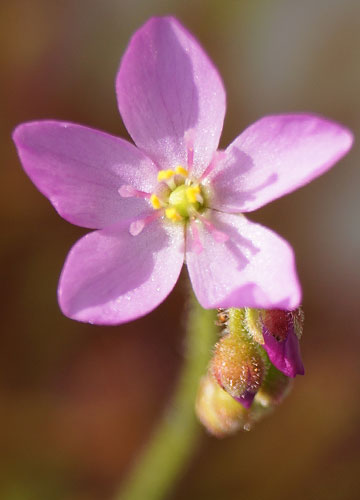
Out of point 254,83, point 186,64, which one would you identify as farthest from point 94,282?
point 254,83

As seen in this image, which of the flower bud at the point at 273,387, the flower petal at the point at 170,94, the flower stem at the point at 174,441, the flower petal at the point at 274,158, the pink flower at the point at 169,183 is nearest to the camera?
the flower petal at the point at 274,158

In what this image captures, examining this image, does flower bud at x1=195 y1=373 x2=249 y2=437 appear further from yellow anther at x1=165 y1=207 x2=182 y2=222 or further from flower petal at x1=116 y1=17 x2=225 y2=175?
flower petal at x1=116 y1=17 x2=225 y2=175

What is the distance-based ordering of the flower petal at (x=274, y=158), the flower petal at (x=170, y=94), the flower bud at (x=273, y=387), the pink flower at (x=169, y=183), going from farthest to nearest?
the flower bud at (x=273, y=387), the flower petal at (x=170, y=94), the pink flower at (x=169, y=183), the flower petal at (x=274, y=158)

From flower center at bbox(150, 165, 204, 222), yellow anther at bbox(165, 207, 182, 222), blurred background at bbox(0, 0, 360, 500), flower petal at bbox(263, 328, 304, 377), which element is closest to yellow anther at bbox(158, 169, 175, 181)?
flower center at bbox(150, 165, 204, 222)

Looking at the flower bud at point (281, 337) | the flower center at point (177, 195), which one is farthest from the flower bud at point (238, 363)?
the flower center at point (177, 195)

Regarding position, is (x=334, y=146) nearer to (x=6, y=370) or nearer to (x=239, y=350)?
(x=239, y=350)

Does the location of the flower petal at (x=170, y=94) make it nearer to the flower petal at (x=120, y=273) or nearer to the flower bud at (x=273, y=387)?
the flower petal at (x=120, y=273)
